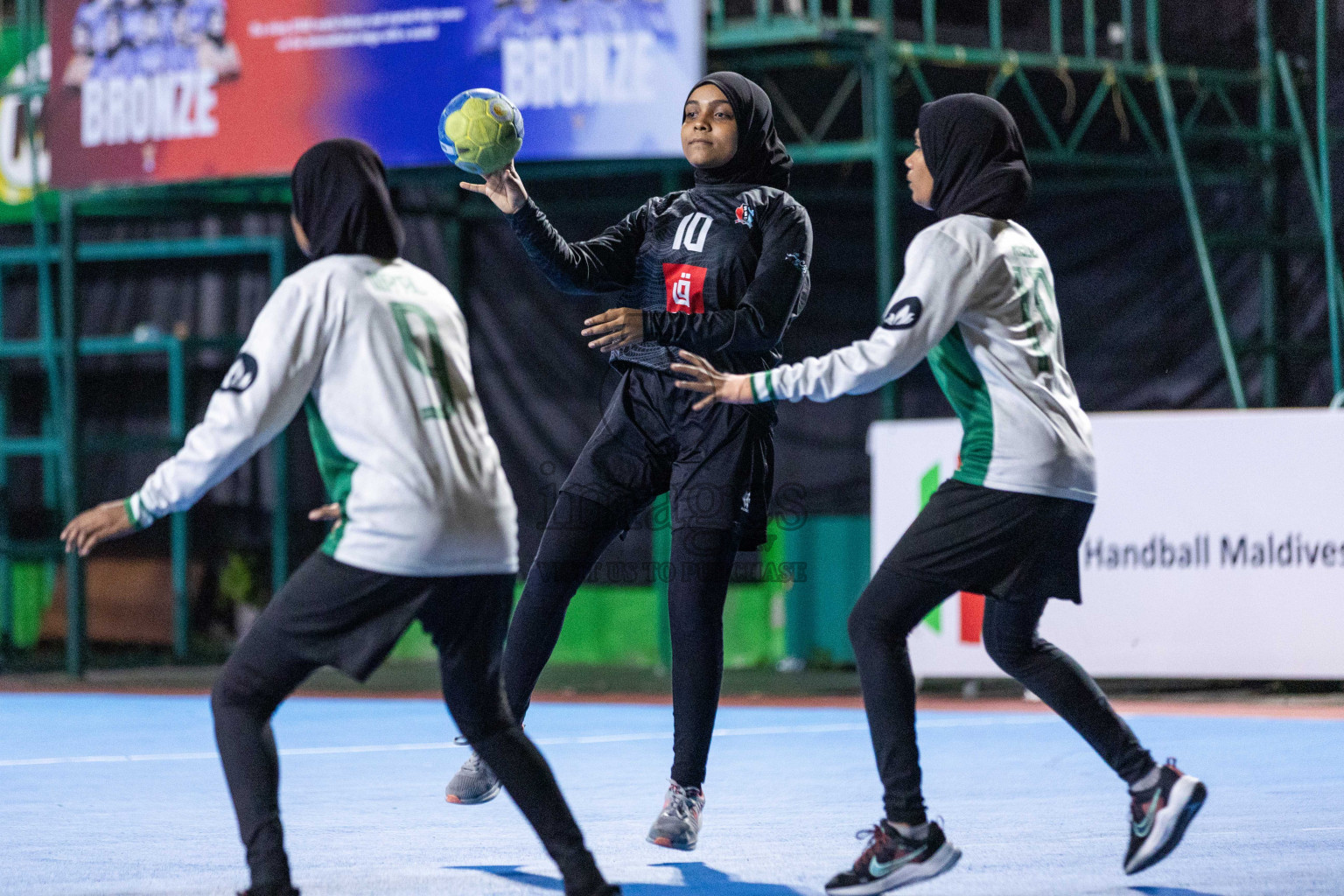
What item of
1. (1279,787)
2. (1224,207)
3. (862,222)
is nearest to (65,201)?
(862,222)

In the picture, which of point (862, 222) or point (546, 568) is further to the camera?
point (862, 222)

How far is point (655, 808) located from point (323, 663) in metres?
2.19

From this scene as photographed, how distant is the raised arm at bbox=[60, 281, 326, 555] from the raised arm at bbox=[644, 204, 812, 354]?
1.31m

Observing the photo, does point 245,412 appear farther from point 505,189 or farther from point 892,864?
point 892,864

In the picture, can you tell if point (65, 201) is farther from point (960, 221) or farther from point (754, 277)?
point (960, 221)

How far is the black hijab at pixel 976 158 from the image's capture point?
421cm

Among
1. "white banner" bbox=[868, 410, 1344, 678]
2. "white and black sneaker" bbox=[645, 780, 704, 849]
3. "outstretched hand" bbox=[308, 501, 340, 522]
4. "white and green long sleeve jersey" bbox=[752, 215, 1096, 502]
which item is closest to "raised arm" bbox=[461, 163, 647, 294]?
"white and green long sleeve jersey" bbox=[752, 215, 1096, 502]

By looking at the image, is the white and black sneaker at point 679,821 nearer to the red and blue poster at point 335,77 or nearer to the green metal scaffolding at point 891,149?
the green metal scaffolding at point 891,149

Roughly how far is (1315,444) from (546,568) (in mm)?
5519

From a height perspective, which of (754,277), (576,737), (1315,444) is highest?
(754,277)

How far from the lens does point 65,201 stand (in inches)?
461

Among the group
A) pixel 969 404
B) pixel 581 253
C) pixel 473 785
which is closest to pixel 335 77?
pixel 581 253

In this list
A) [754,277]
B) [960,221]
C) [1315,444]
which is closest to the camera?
[960,221]

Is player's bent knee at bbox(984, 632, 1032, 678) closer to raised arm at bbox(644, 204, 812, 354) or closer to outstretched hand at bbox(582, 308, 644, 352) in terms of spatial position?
raised arm at bbox(644, 204, 812, 354)
